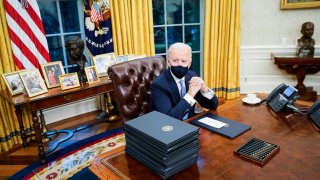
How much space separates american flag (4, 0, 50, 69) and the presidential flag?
577 millimetres

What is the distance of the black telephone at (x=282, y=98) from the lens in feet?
5.58

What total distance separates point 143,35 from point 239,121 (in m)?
2.41

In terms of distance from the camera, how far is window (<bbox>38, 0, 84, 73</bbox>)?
135 inches

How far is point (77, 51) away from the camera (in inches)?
114

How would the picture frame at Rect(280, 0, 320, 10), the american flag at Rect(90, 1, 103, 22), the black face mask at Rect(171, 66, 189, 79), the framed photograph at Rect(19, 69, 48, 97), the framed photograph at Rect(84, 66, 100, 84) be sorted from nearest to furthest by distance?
the black face mask at Rect(171, 66, 189, 79) → the framed photograph at Rect(19, 69, 48, 97) → the framed photograph at Rect(84, 66, 100, 84) → the american flag at Rect(90, 1, 103, 22) → the picture frame at Rect(280, 0, 320, 10)

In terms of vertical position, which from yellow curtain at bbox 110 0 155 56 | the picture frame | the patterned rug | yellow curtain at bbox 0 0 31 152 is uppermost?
the picture frame

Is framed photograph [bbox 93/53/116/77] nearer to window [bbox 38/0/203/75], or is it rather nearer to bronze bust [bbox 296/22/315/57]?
window [bbox 38/0/203/75]

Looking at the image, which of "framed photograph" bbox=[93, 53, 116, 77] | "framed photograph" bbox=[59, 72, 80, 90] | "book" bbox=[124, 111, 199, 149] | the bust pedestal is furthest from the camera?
the bust pedestal

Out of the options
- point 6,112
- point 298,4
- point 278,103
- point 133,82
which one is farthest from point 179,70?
point 298,4

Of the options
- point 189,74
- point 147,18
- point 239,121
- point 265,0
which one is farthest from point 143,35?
point 239,121

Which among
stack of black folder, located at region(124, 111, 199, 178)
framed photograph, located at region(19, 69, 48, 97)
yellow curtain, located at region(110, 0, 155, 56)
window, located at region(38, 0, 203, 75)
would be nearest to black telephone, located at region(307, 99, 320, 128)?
stack of black folder, located at region(124, 111, 199, 178)

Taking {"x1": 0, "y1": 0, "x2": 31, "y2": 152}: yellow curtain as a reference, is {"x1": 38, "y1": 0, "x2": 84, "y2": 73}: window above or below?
above

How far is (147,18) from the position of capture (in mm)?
3619

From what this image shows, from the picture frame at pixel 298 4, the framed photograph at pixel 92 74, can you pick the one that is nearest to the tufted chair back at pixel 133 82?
the framed photograph at pixel 92 74
